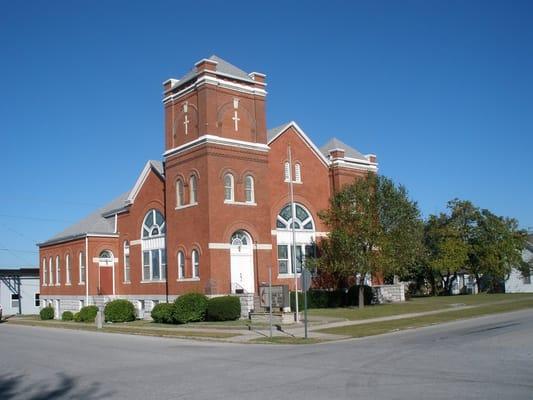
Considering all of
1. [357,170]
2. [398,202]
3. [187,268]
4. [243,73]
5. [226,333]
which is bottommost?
[226,333]

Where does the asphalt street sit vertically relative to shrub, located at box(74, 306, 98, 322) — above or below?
above

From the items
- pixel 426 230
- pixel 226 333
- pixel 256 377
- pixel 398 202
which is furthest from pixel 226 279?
pixel 426 230

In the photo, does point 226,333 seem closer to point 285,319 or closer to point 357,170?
point 285,319

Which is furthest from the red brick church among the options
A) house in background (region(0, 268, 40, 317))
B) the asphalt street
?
house in background (region(0, 268, 40, 317))

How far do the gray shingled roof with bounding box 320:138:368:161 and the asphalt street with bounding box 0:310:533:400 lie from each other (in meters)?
24.1

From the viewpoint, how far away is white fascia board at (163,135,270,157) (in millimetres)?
35656

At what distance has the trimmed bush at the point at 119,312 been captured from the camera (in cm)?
3809

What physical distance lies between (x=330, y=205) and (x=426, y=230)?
2073 centimetres

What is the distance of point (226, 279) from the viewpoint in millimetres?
35250

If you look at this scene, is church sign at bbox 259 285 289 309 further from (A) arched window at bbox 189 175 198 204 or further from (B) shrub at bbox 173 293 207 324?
(A) arched window at bbox 189 175 198 204

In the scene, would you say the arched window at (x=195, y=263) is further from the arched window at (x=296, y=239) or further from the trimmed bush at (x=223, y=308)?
the arched window at (x=296, y=239)

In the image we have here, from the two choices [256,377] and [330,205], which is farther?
[330,205]

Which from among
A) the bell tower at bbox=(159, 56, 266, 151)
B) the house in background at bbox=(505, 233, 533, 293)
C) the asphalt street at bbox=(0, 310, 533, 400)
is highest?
the bell tower at bbox=(159, 56, 266, 151)

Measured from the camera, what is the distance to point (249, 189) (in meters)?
37.8
